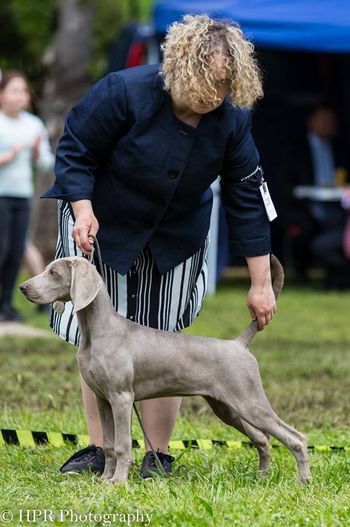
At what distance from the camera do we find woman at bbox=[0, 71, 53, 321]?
925cm

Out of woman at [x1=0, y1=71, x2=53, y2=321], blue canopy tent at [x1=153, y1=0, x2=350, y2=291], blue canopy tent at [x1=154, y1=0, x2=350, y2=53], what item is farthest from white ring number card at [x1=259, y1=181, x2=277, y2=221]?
blue canopy tent at [x1=153, y1=0, x2=350, y2=291]

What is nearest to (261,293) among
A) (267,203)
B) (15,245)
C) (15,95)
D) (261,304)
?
(261,304)

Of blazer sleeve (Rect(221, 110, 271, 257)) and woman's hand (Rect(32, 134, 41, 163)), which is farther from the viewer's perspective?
woman's hand (Rect(32, 134, 41, 163))

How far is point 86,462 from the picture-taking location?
421 cm

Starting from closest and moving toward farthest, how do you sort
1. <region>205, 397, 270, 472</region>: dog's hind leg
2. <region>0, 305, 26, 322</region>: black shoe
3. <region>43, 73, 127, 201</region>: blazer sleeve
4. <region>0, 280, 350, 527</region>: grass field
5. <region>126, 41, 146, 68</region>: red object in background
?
<region>0, 280, 350, 527</region>: grass field, <region>43, 73, 127, 201</region>: blazer sleeve, <region>205, 397, 270, 472</region>: dog's hind leg, <region>0, 305, 26, 322</region>: black shoe, <region>126, 41, 146, 68</region>: red object in background

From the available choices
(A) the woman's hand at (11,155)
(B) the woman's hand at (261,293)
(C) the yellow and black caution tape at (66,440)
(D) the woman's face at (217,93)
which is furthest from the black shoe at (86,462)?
(A) the woman's hand at (11,155)

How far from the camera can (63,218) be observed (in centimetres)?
426

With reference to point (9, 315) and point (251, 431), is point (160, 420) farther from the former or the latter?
point (9, 315)

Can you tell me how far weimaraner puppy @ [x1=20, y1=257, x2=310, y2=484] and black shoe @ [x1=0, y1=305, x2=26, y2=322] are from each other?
5.41 m

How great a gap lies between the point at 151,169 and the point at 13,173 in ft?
17.8

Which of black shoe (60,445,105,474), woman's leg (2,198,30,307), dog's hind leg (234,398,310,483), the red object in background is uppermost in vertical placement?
the red object in background

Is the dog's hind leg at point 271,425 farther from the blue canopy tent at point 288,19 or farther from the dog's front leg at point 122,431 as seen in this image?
the blue canopy tent at point 288,19

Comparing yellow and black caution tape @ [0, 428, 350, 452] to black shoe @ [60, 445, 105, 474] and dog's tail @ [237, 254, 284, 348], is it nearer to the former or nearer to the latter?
black shoe @ [60, 445, 105, 474]

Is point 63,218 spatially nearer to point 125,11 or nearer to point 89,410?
A: point 89,410
